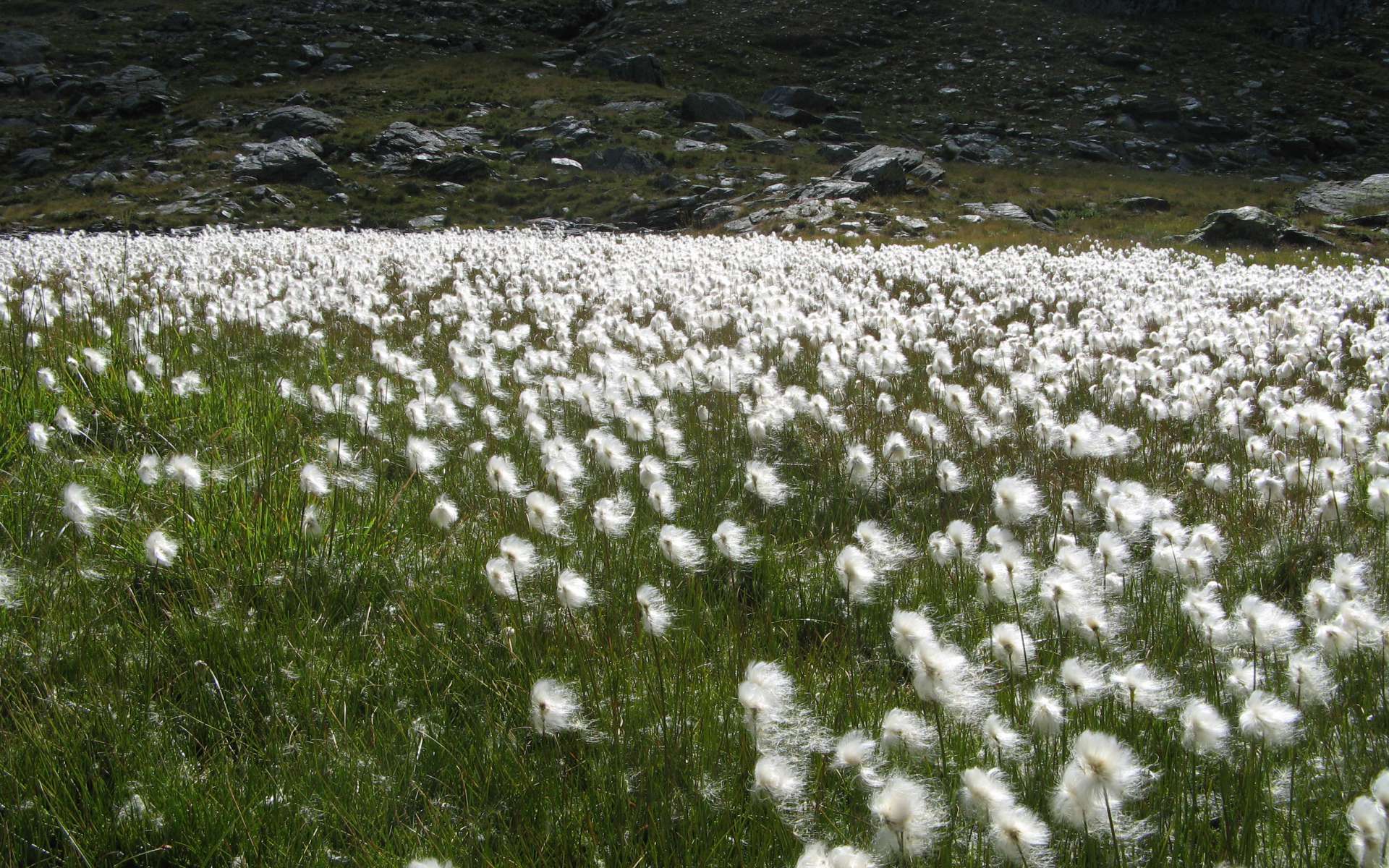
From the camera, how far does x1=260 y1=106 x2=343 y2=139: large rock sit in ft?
152

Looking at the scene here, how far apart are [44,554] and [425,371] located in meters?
2.78

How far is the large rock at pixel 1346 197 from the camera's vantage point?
97.5ft

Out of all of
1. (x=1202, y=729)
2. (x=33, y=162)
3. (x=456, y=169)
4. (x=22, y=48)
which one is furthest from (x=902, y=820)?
(x=22, y=48)

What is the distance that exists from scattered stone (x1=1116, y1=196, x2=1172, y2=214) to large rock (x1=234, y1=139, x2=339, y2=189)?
→ 112ft

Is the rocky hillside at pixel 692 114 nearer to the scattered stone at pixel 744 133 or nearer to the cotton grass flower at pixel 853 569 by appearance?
the scattered stone at pixel 744 133

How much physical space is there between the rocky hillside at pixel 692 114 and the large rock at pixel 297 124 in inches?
7.2

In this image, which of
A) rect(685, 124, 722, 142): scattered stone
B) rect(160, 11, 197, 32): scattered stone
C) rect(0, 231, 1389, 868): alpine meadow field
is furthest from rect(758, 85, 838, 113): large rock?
rect(0, 231, 1389, 868): alpine meadow field

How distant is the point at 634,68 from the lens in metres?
61.5

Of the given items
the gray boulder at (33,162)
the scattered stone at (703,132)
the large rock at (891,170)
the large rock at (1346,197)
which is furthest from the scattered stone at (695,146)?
the gray boulder at (33,162)

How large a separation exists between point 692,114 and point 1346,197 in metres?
32.8

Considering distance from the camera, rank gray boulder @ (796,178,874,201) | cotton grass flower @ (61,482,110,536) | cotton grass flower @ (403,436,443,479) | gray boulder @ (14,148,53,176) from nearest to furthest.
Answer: cotton grass flower @ (61,482,110,536) < cotton grass flower @ (403,436,443,479) < gray boulder @ (796,178,874,201) < gray boulder @ (14,148,53,176)

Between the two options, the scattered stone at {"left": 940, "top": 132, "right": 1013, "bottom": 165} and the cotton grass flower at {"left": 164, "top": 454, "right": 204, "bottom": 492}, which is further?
the scattered stone at {"left": 940, "top": 132, "right": 1013, "bottom": 165}

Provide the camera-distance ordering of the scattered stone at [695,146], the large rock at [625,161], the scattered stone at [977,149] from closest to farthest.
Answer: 1. the large rock at [625,161]
2. the scattered stone at [695,146]
3. the scattered stone at [977,149]

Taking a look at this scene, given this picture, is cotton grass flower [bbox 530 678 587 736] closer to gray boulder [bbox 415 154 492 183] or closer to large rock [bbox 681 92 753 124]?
gray boulder [bbox 415 154 492 183]
